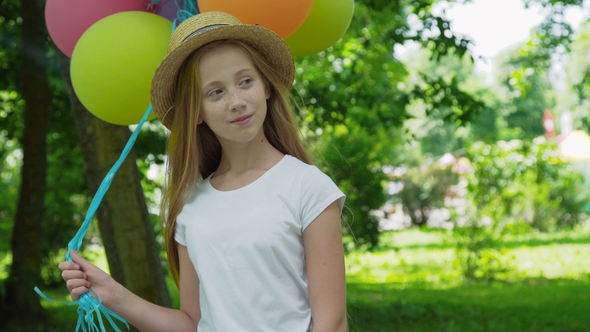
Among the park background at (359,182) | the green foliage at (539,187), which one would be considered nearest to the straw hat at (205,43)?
the park background at (359,182)

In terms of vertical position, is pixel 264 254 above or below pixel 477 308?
above

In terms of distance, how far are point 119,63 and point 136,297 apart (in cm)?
65

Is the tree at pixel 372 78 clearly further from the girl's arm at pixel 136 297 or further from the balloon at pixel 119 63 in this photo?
the girl's arm at pixel 136 297

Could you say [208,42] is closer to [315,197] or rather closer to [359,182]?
[315,197]

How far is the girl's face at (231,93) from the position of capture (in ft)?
5.45

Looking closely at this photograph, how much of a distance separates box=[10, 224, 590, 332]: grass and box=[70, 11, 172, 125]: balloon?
6.35 ft

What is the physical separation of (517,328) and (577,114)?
25114 millimetres

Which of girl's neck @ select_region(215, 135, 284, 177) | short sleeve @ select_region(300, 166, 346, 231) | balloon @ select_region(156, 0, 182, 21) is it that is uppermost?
balloon @ select_region(156, 0, 182, 21)

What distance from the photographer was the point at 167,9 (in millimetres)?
2148

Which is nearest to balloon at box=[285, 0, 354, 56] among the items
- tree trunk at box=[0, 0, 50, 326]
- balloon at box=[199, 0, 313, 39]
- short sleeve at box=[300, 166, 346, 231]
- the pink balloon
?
balloon at box=[199, 0, 313, 39]

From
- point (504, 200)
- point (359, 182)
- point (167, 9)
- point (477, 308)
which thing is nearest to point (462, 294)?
point (477, 308)

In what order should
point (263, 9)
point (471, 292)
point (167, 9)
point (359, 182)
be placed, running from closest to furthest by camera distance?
1. point (263, 9)
2. point (167, 9)
3. point (471, 292)
4. point (359, 182)

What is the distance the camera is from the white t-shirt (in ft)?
5.27

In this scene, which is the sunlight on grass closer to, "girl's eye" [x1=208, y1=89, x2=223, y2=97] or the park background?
the park background
